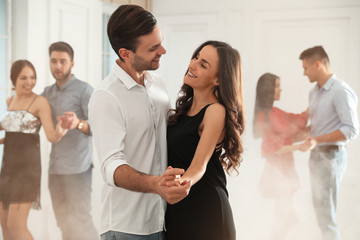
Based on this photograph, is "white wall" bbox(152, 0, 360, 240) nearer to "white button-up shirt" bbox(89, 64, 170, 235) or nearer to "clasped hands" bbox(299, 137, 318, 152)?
"clasped hands" bbox(299, 137, 318, 152)

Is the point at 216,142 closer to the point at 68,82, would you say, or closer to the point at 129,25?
the point at 129,25

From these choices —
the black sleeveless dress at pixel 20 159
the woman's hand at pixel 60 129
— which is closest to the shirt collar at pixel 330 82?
the woman's hand at pixel 60 129

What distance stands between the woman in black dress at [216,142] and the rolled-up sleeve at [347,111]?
1435 millimetres

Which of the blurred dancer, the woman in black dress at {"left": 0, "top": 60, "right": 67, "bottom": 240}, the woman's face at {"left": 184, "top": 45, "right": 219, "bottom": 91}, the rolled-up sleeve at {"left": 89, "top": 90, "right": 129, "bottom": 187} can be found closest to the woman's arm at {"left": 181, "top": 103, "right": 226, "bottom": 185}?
the woman's face at {"left": 184, "top": 45, "right": 219, "bottom": 91}

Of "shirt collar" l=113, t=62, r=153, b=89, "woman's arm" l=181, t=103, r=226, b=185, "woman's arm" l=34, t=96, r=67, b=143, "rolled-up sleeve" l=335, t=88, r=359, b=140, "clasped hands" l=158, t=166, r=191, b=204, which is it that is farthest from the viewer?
"woman's arm" l=34, t=96, r=67, b=143

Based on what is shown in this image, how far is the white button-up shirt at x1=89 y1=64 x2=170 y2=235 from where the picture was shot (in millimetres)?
1768

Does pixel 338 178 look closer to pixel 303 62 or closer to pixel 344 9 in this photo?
pixel 303 62

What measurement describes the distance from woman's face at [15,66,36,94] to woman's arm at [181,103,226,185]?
6.15 feet

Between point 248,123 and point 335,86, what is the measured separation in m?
0.69

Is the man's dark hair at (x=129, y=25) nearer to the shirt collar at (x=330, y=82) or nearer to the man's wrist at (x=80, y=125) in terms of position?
the man's wrist at (x=80, y=125)

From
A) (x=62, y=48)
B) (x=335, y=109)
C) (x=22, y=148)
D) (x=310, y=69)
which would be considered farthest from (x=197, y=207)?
(x=62, y=48)

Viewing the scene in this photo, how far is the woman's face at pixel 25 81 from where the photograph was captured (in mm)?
3176

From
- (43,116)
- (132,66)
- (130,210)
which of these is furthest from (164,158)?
(43,116)

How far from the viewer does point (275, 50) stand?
3217mm
